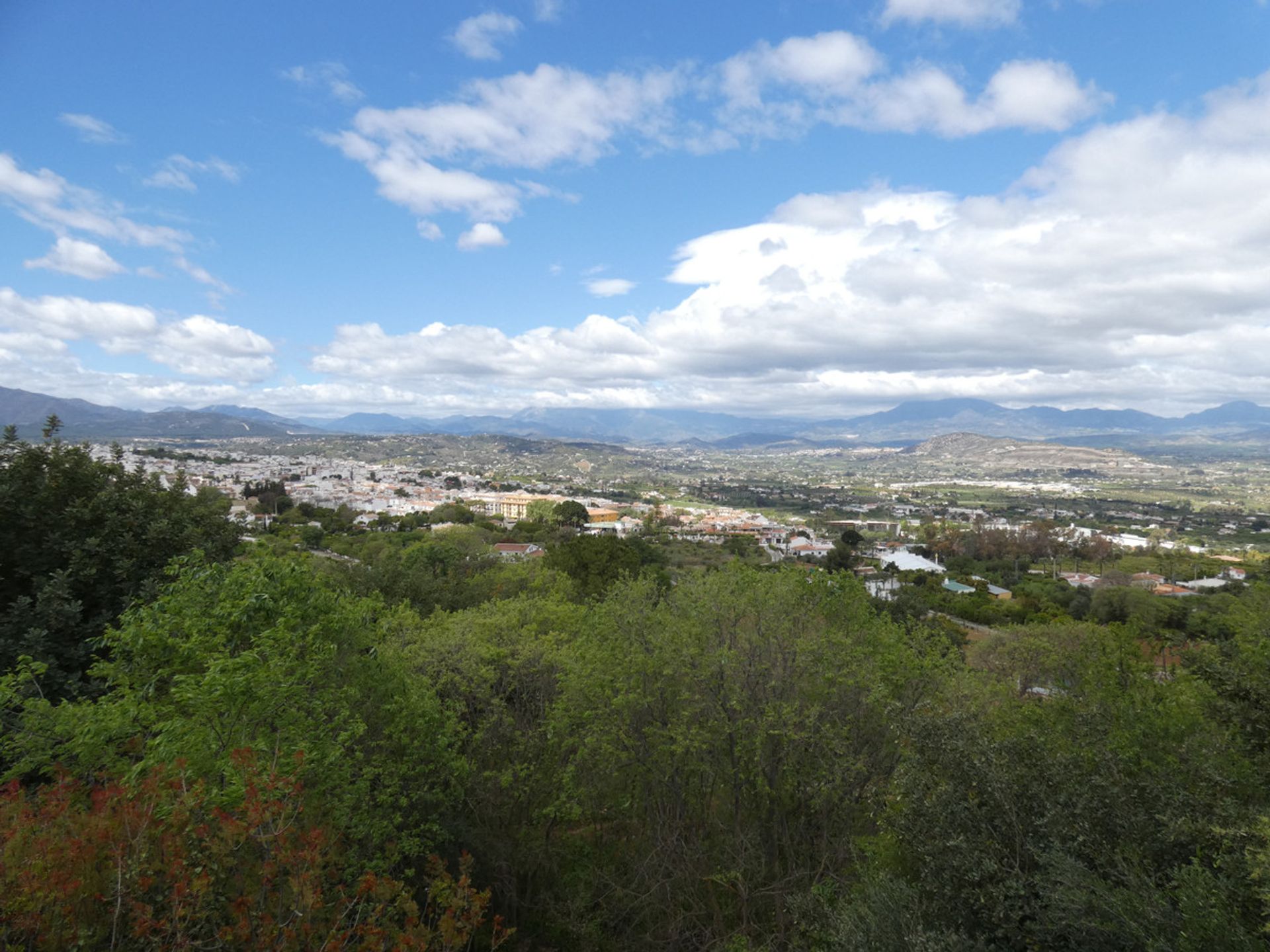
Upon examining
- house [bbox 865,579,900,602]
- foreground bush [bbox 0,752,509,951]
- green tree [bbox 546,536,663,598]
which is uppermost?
foreground bush [bbox 0,752,509,951]

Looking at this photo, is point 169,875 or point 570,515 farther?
point 570,515

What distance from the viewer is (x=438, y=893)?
283 inches

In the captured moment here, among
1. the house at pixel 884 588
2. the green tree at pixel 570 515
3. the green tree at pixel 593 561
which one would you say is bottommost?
the house at pixel 884 588

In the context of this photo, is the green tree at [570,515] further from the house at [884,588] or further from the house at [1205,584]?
the house at [1205,584]

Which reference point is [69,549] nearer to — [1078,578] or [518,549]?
[518,549]

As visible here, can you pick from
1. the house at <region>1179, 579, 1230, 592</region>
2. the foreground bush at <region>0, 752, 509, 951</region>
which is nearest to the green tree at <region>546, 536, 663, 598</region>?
the foreground bush at <region>0, 752, 509, 951</region>

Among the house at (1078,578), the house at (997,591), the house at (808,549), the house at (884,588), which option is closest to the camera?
the house at (884,588)

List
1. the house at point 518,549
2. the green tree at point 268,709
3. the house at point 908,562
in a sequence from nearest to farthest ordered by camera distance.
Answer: the green tree at point 268,709 < the house at point 518,549 < the house at point 908,562

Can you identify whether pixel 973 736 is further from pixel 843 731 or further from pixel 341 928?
pixel 341 928

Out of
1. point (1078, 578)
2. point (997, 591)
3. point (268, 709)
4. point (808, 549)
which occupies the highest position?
point (268, 709)

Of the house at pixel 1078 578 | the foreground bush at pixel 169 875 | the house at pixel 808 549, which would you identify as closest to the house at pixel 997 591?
the house at pixel 1078 578

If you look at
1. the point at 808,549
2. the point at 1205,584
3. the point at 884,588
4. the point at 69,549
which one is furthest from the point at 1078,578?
the point at 69,549

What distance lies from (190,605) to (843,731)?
998 centimetres

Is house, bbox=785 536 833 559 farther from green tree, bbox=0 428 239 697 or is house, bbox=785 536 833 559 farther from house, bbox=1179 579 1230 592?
green tree, bbox=0 428 239 697
